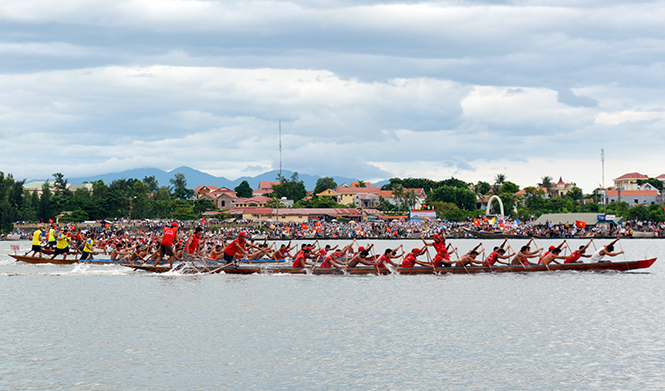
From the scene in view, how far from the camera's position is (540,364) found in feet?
48.1

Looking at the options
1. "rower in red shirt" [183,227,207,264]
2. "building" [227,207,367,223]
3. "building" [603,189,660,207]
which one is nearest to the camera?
"rower in red shirt" [183,227,207,264]

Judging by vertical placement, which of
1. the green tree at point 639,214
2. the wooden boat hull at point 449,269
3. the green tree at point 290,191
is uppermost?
the green tree at point 290,191

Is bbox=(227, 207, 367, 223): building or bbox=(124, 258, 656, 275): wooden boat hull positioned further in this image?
bbox=(227, 207, 367, 223): building

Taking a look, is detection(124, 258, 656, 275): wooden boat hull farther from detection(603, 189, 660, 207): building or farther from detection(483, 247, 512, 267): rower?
detection(603, 189, 660, 207): building

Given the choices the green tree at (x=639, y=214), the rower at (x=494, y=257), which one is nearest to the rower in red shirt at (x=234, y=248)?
the rower at (x=494, y=257)

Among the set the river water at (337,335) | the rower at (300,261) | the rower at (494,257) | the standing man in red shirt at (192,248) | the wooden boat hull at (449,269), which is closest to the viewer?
the river water at (337,335)

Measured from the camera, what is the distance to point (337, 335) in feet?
59.3

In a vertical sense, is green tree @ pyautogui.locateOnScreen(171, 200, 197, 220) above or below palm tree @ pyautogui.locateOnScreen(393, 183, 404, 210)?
below

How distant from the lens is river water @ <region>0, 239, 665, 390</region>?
13648 millimetres

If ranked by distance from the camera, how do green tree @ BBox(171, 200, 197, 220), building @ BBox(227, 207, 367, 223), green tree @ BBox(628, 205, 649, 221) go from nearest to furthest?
green tree @ BBox(628, 205, 649, 221)
green tree @ BBox(171, 200, 197, 220)
building @ BBox(227, 207, 367, 223)

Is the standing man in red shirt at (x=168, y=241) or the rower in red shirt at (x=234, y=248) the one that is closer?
the standing man in red shirt at (x=168, y=241)

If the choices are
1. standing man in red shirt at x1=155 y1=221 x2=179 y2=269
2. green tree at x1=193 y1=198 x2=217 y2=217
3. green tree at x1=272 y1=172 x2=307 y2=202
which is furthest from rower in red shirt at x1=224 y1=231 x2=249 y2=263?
green tree at x1=272 y1=172 x2=307 y2=202

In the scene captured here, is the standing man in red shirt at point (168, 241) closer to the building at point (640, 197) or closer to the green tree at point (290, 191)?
the green tree at point (290, 191)

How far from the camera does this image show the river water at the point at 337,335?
13.6 m
